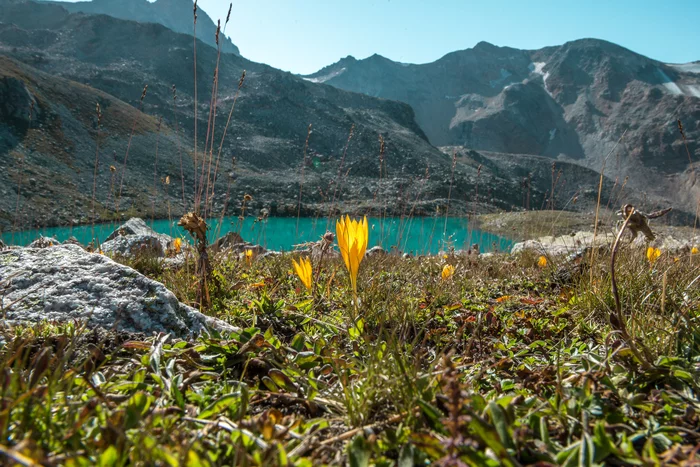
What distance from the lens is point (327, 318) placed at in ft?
6.94

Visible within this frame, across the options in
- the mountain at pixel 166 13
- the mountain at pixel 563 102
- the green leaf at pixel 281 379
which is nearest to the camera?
the green leaf at pixel 281 379

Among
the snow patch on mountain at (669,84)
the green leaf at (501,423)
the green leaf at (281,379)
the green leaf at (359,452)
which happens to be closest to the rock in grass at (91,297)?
the green leaf at (281,379)

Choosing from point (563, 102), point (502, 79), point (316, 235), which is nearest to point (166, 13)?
point (502, 79)

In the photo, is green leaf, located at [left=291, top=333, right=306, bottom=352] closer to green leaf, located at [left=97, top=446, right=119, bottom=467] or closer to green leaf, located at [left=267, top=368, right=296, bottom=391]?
green leaf, located at [left=267, top=368, right=296, bottom=391]

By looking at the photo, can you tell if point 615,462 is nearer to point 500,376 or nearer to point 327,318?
point 500,376

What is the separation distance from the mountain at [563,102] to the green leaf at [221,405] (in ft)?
327

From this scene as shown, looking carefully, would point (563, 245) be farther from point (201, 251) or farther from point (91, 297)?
point (91, 297)

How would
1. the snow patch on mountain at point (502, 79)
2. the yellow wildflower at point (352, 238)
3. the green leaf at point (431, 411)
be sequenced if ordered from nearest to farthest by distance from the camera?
1. the green leaf at point (431, 411)
2. the yellow wildflower at point (352, 238)
3. the snow patch on mountain at point (502, 79)

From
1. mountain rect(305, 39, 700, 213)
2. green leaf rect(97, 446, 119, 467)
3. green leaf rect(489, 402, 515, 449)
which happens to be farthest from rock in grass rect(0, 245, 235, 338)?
mountain rect(305, 39, 700, 213)

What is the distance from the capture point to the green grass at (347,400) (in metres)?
0.85

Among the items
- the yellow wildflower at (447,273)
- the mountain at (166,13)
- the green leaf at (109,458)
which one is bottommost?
the yellow wildflower at (447,273)

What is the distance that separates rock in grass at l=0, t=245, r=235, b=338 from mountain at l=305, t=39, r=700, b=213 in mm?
99476

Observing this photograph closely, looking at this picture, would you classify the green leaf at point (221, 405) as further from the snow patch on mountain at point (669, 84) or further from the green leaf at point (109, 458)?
the snow patch on mountain at point (669, 84)

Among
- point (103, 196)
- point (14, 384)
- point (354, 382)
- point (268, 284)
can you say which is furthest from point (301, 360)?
point (103, 196)
